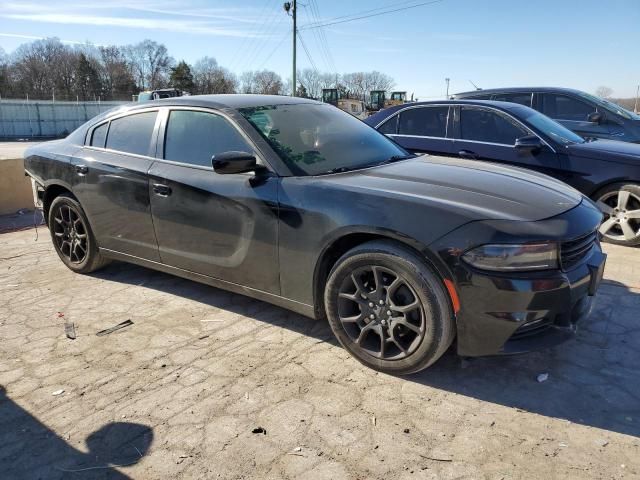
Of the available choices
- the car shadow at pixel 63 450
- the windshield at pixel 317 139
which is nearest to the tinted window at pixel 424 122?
the windshield at pixel 317 139

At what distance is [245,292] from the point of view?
3492mm

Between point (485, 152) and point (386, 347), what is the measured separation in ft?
12.2

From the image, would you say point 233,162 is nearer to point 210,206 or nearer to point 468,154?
point 210,206

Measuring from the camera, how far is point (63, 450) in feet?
7.79

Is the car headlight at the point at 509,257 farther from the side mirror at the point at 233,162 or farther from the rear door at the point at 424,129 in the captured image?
the rear door at the point at 424,129

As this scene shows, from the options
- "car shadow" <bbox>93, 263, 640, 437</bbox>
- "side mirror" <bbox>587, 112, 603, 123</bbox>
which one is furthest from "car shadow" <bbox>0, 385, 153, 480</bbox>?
"side mirror" <bbox>587, 112, 603, 123</bbox>

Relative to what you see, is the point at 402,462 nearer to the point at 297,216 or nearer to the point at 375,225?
the point at 375,225

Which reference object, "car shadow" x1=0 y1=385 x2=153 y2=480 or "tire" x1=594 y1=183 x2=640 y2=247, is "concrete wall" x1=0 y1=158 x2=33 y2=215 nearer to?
"car shadow" x1=0 y1=385 x2=153 y2=480

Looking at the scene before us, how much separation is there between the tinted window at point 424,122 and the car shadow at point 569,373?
3080mm

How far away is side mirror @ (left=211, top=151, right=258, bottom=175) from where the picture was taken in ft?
10.3

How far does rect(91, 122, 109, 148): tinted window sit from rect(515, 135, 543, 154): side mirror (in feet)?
14.0

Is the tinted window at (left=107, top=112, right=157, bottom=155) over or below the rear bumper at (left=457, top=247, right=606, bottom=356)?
over

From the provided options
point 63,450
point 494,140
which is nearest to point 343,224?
point 63,450

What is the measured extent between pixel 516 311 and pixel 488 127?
154 inches
